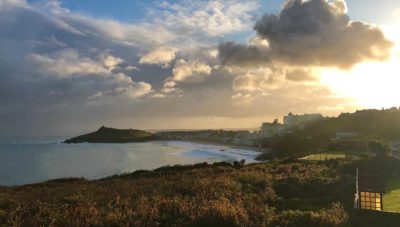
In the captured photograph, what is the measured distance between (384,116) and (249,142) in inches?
2588

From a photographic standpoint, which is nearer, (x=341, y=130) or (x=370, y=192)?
(x=370, y=192)

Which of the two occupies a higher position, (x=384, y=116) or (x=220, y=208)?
(x=384, y=116)

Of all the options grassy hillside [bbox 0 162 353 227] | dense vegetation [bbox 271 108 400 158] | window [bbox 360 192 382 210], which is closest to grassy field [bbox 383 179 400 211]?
window [bbox 360 192 382 210]

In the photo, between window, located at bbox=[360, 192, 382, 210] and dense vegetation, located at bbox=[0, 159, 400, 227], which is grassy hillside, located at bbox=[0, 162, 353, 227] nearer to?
dense vegetation, located at bbox=[0, 159, 400, 227]

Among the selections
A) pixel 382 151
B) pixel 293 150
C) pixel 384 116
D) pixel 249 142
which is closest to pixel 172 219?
pixel 382 151

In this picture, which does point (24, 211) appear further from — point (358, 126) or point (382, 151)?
point (358, 126)

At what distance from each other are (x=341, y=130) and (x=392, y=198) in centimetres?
11804

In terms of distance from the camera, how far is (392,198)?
2019cm

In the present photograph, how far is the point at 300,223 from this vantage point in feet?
47.6

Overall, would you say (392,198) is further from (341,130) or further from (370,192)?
(341,130)

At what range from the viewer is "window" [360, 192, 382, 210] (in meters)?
17.4

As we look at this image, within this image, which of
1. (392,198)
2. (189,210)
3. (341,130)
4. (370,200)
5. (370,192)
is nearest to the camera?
(189,210)

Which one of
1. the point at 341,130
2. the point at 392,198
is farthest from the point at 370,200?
the point at 341,130

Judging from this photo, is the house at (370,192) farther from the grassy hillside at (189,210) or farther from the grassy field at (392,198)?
the grassy hillside at (189,210)
